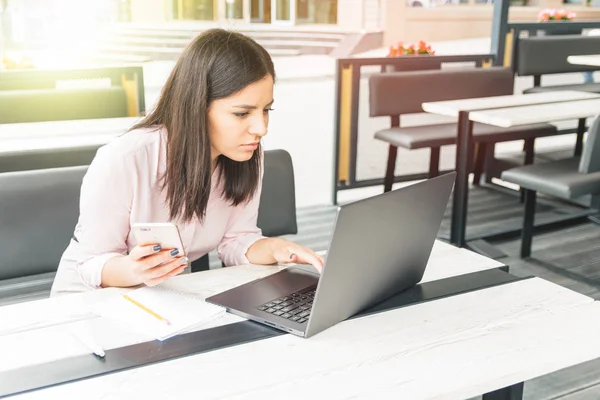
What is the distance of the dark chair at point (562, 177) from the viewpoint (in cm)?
315

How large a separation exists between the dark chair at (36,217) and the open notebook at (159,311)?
0.57 meters

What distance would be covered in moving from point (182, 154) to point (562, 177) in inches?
91.4

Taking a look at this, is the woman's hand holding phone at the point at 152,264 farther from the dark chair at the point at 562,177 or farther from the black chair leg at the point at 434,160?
the black chair leg at the point at 434,160

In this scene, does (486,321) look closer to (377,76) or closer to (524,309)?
(524,309)

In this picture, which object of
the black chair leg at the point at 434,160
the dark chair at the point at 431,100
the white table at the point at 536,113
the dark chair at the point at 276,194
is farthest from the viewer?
the black chair leg at the point at 434,160

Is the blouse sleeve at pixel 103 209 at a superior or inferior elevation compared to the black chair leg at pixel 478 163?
superior

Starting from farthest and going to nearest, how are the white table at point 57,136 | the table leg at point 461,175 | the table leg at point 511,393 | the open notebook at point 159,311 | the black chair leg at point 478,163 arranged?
the black chair leg at point 478,163, the table leg at point 461,175, the white table at point 57,136, the table leg at point 511,393, the open notebook at point 159,311

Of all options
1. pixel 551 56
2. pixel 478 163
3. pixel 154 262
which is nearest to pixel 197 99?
pixel 154 262

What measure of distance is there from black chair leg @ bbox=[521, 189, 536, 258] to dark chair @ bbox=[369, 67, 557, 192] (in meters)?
0.76

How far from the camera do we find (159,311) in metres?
1.28

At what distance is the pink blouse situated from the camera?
1.51 meters

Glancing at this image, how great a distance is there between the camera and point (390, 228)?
1.21 metres

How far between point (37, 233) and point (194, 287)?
25.0 inches

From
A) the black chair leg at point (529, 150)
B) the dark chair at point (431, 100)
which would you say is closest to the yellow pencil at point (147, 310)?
the dark chair at point (431, 100)
